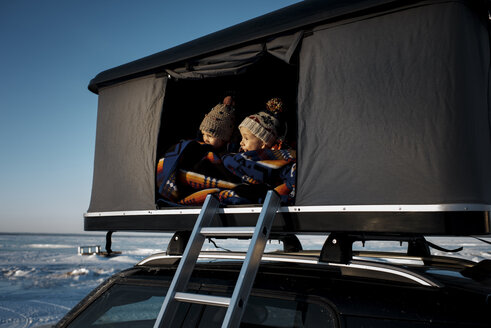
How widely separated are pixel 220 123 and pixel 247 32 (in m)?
0.96

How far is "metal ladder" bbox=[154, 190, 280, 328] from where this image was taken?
1.61 meters

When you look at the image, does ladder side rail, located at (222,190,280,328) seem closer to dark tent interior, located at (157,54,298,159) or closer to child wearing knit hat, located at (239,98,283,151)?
child wearing knit hat, located at (239,98,283,151)

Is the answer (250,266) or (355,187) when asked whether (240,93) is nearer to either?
(355,187)

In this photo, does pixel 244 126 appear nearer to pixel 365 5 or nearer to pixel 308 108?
pixel 308 108

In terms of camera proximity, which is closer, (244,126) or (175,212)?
(175,212)

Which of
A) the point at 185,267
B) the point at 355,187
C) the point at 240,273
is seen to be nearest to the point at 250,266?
the point at 240,273

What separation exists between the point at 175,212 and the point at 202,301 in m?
0.80

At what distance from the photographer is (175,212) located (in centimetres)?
241

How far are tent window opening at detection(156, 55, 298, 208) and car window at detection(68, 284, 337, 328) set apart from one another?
2.10 feet

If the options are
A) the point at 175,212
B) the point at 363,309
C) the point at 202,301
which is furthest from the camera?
the point at 175,212

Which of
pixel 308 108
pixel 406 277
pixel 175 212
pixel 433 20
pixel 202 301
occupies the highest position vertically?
pixel 433 20

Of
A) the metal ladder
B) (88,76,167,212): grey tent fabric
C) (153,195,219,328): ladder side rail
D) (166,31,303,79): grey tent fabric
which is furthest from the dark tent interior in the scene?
the metal ladder

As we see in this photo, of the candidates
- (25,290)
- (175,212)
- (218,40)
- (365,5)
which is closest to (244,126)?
(218,40)

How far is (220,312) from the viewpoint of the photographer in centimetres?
184
